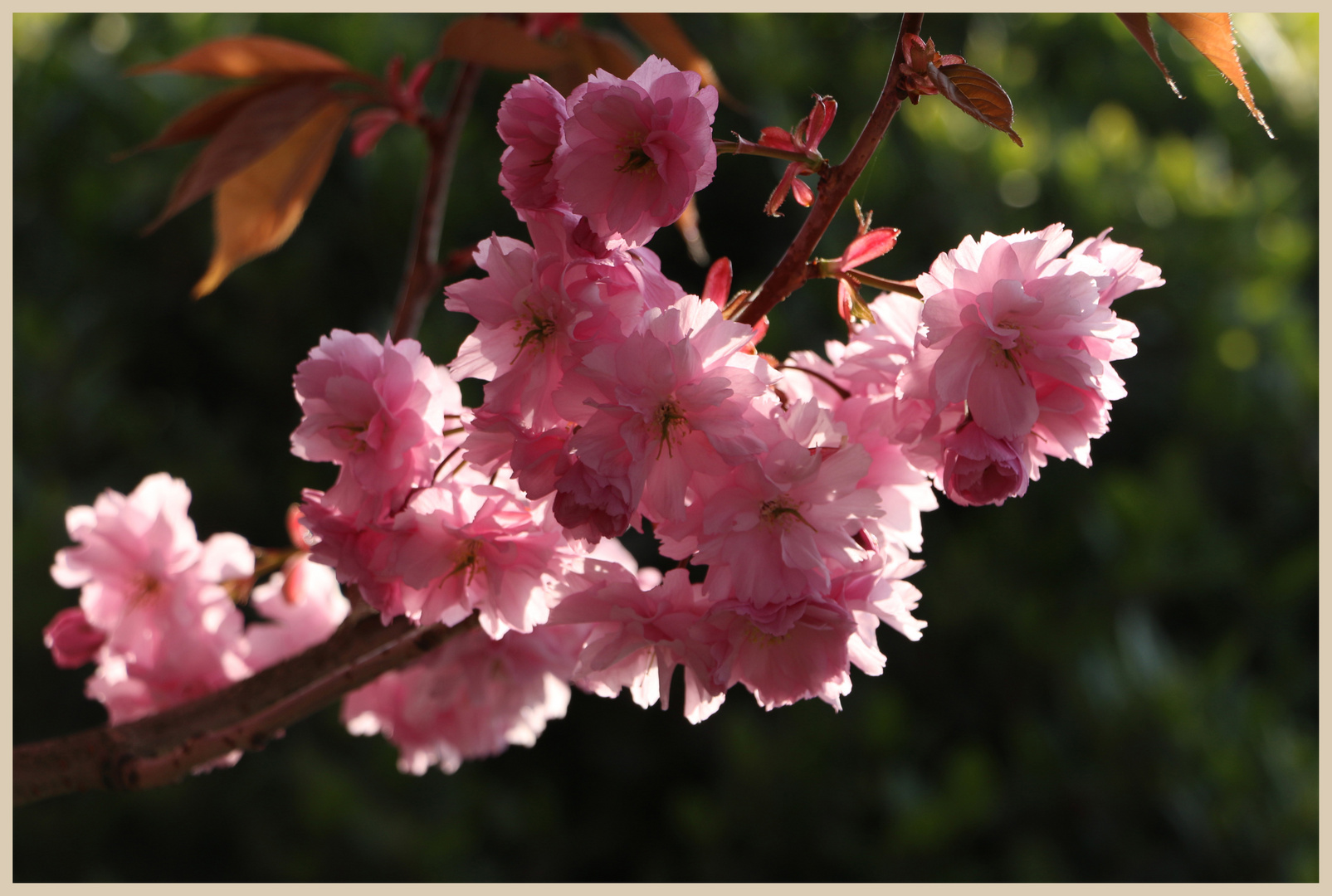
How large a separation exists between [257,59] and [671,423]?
63 cm

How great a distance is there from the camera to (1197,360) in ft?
7.29

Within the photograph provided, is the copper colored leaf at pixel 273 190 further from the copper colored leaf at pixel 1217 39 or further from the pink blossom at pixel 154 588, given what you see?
the copper colored leaf at pixel 1217 39

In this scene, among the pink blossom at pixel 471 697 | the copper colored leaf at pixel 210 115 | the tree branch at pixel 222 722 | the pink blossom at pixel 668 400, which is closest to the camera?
the pink blossom at pixel 668 400

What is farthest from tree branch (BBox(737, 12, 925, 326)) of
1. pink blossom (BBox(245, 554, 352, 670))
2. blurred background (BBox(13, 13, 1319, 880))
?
blurred background (BBox(13, 13, 1319, 880))

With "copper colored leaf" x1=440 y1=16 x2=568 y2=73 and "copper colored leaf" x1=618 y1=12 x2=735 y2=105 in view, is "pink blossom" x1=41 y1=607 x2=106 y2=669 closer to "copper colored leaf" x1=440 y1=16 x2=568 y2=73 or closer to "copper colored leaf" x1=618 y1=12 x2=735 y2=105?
"copper colored leaf" x1=440 y1=16 x2=568 y2=73

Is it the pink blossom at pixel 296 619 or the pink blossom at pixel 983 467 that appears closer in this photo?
the pink blossom at pixel 983 467

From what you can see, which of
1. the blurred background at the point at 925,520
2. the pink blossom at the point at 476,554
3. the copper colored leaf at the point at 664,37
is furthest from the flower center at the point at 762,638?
the blurred background at the point at 925,520

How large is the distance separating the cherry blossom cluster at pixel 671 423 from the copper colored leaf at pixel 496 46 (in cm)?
32

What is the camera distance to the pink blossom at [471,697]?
67 centimetres

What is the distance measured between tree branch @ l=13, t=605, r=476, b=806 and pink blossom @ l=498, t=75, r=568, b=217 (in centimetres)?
24

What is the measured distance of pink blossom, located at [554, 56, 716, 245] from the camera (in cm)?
41

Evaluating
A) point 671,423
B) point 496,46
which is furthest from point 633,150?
point 496,46

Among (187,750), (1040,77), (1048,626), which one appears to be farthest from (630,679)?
(1040,77)

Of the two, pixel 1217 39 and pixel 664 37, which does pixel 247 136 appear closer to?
pixel 664 37
